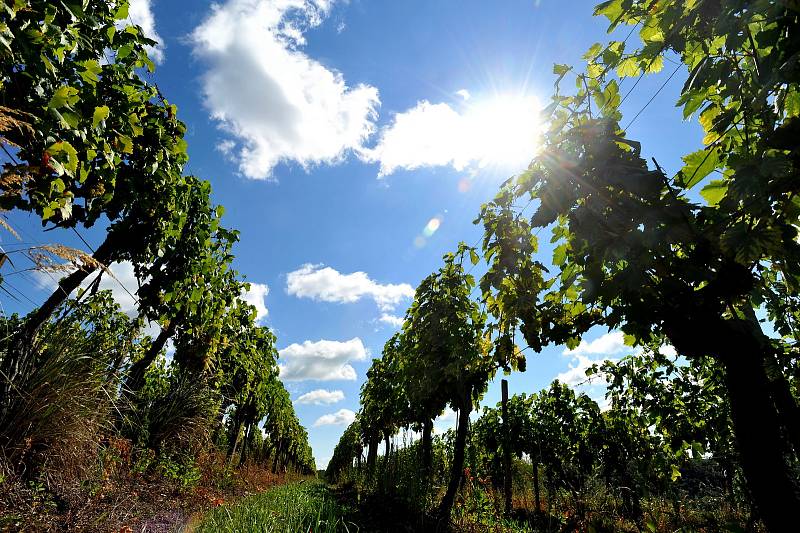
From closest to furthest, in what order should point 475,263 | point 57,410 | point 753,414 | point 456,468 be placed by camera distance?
point 753,414 < point 57,410 < point 475,263 < point 456,468

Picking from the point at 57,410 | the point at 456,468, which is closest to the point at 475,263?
the point at 456,468

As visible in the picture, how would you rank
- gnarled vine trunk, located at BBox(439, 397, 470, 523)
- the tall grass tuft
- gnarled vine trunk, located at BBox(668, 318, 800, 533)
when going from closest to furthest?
gnarled vine trunk, located at BBox(668, 318, 800, 533), the tall grass tuft, gnarled vine trunk, located at BBox(439, 397, 470, 523)

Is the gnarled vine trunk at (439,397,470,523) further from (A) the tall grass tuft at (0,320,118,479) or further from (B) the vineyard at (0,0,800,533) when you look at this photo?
(A) the tall grass tuft at (0,320,118,479)

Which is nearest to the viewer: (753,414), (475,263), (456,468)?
(753,414)

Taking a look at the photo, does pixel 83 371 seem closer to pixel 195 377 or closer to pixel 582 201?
pixel 195 377

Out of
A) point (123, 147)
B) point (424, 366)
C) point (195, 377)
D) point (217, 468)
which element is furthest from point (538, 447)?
point (123, 147)

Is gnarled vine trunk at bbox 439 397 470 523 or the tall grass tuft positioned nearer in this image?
the tall grass tuft

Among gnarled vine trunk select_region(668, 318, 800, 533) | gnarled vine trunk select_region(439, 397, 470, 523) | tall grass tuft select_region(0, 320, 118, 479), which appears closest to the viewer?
gnarled vine trunk select_region(668, 318, 800, 533)

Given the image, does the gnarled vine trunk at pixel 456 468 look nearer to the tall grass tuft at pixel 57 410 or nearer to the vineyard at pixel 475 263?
the vineyard at pixel 475 263

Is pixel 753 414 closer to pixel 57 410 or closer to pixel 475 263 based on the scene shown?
pixel 475 263

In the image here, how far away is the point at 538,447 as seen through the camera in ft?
51.9

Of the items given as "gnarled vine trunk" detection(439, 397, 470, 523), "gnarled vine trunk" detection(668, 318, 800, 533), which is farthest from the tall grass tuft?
"gnarled vine trunk" detection(668, 318, 800, 533)

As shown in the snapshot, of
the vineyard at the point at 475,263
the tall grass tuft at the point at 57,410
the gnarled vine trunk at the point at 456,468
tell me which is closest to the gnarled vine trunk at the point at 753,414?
the vineyard at the point at 475,263

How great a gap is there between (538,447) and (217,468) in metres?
11.9
